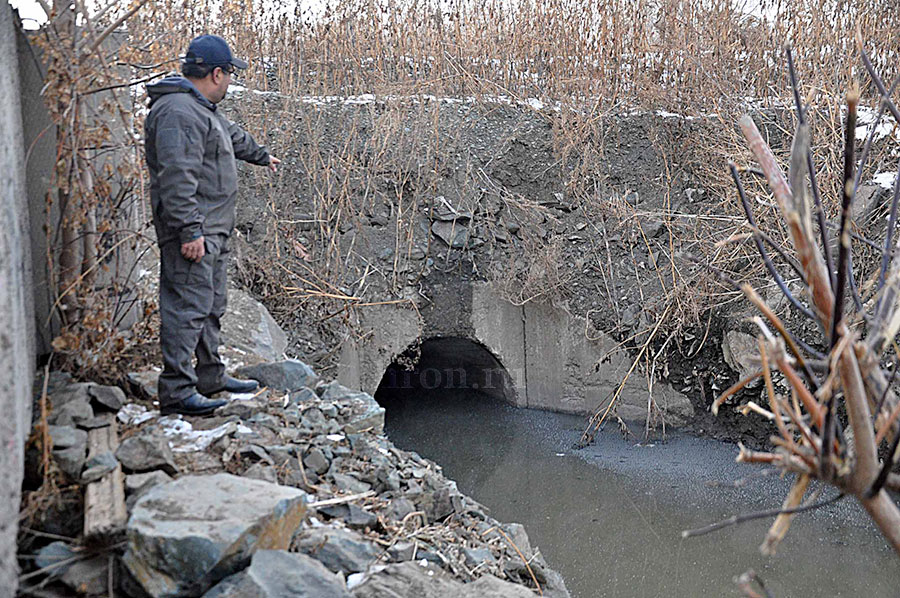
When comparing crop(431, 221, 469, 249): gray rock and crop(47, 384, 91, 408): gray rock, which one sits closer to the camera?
crop(47, 384, 91, 408): gray rock

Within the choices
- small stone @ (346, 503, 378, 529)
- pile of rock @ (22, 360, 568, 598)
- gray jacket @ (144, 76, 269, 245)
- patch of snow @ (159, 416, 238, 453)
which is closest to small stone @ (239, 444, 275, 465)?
pile of rock @ (22, 360, 568, 598)

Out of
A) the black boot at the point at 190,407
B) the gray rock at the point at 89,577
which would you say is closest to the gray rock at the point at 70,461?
the gray rock at the point at 89,577

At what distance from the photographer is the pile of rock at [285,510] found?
2316 mm

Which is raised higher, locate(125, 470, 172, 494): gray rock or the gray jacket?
the gray jacket

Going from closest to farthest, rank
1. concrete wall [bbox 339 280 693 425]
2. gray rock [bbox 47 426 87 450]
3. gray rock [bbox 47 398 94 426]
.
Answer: gray rock [bbox 47 426 87 450], gray rock [bbox 47 398 94 426], concrete wall [bbox 339 280 693 425]

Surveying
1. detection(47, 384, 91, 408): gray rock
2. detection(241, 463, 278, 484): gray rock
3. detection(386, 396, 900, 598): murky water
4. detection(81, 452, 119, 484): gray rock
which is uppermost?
detection(47, 384, 91, 408): gray rock

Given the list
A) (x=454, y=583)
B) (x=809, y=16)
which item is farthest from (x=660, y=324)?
(x=454, y=583)

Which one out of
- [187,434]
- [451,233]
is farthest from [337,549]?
[451,233]

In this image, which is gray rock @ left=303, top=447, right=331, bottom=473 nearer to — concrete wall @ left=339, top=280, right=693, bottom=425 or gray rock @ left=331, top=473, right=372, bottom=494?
gray rock @ left=331, top=473, right=372, bottom=494

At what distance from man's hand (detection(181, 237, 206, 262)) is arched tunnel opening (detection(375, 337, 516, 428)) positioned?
4677mm

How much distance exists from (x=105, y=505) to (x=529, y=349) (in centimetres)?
572

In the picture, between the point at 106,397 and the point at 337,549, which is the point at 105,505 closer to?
the point at 337,549

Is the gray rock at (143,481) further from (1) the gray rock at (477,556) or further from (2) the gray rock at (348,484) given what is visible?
(1) the gray rock at (477,556)

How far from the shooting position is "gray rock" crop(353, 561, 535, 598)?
2.69 meters
